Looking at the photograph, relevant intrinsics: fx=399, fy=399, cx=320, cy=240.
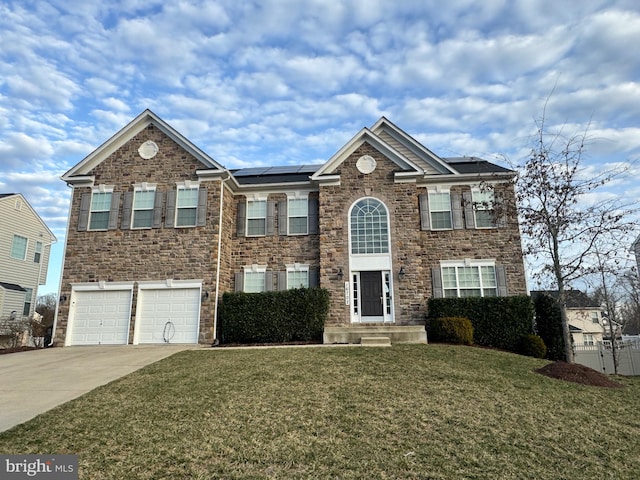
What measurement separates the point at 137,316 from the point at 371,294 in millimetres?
9029

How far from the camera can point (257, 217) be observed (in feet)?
57.0

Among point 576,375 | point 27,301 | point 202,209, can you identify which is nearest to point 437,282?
point 576,375

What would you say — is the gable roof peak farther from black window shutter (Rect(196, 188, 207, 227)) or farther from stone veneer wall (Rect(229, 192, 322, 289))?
stone veneer wall (Rect(229, 192, 322, 289))

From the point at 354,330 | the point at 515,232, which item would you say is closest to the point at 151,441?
the point at 354,330

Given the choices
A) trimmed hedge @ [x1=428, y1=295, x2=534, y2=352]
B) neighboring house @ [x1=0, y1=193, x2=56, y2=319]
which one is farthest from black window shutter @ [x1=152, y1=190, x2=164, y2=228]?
neighboring house @ [x1=0, y1=193, x2=56, y2=319]

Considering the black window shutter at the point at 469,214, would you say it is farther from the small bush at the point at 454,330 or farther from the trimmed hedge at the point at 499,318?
the small bush at the point at 454,330

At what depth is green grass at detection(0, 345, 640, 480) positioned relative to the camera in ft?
15.8

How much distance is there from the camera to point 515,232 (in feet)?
53.3

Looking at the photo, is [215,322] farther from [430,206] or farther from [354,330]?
[430,206]

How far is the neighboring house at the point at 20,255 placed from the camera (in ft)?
79.5

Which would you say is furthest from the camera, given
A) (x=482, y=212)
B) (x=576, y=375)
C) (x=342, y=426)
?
(x=482, y=212)

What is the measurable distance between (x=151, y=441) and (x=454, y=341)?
10.4 m

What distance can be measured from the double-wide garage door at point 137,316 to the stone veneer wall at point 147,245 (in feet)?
0.94

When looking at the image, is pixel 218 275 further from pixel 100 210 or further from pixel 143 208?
pixel 100 210
